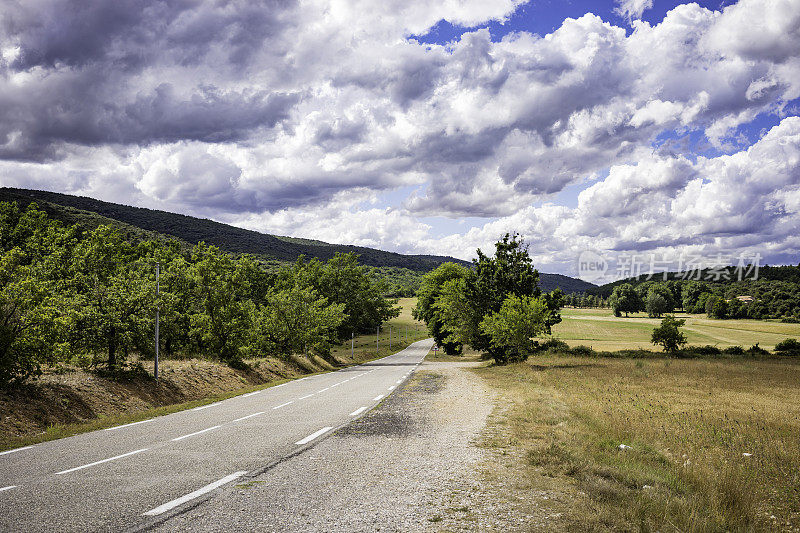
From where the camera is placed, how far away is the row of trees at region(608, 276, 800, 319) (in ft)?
328

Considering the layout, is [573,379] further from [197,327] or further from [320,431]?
[197,327]

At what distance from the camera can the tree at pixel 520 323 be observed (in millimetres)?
34219

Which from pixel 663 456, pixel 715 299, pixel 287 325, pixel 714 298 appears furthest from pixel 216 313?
pixel 714 298

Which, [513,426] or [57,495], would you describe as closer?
[57,495]

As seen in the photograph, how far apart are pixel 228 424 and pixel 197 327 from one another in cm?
2004

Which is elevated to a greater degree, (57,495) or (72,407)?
(57,495)

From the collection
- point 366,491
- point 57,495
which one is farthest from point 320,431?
point 57,495

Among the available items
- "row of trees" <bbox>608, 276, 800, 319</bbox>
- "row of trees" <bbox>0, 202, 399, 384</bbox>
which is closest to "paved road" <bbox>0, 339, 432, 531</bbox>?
"row of trees" <bbox>0, 202, 399, 384</bbox>

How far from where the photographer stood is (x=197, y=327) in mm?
29719

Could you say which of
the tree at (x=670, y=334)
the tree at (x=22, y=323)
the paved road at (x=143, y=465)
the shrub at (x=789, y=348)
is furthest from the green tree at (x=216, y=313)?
the shrub at (x=789, y=348)

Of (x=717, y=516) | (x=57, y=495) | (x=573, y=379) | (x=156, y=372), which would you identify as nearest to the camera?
(x=717, y=516)

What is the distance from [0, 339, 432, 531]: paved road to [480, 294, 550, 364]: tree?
22.9 metres

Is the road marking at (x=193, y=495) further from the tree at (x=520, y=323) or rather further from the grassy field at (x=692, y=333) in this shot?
the grassy field at (x=692, y=333)

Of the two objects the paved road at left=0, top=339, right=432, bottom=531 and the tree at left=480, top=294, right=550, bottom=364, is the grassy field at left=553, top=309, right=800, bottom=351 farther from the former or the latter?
the paved road at left=0, top=339, right=432, bottom=531
